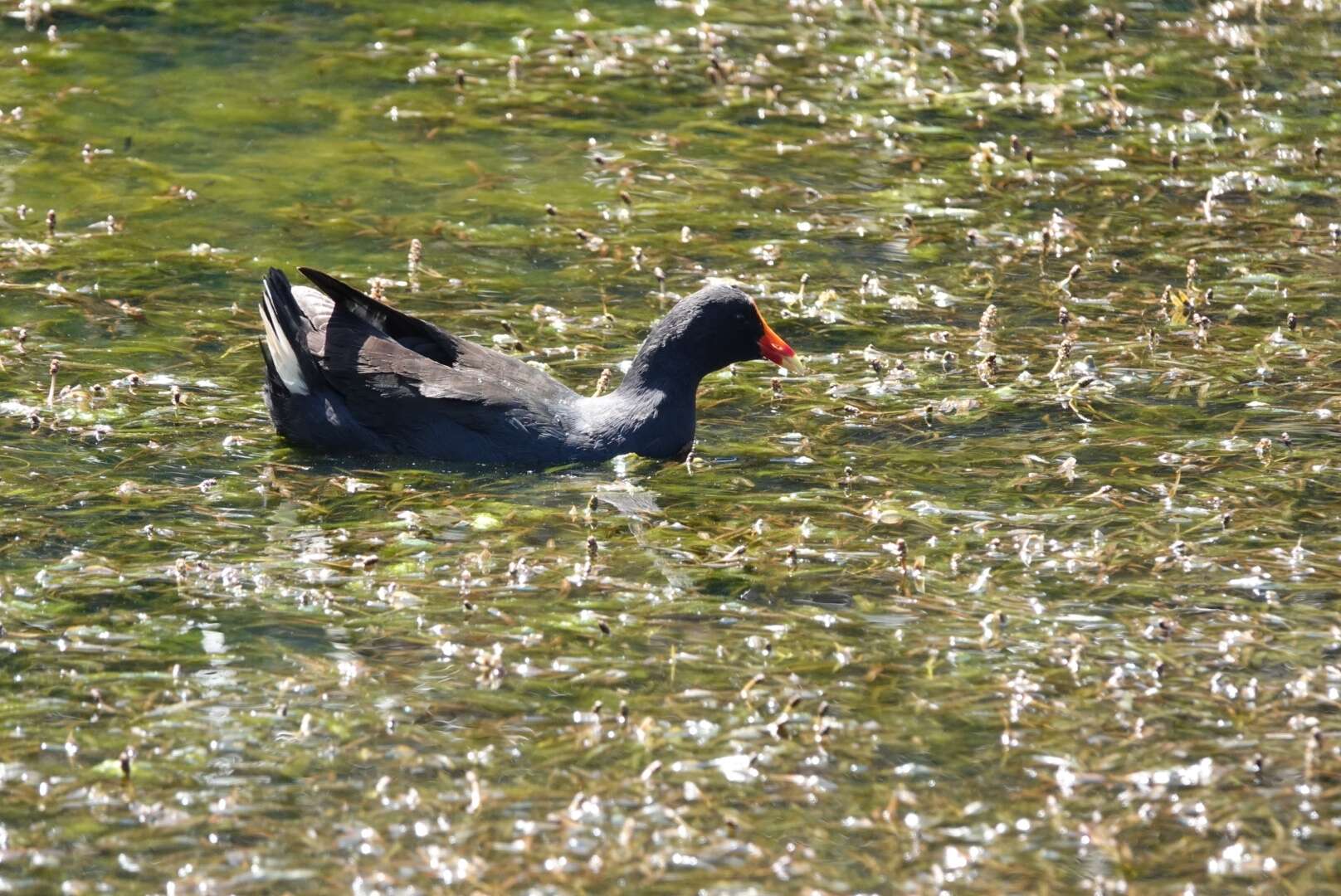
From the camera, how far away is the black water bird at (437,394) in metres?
7.25

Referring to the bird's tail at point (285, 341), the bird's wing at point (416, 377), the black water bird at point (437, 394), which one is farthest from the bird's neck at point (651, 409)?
the bird's tail at point (285, 341)

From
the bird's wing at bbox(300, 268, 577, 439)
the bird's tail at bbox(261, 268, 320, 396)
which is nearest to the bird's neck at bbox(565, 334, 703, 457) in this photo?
the bird's wing at bbox(300, 268, 577, 439)

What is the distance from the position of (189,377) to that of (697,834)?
3933mm

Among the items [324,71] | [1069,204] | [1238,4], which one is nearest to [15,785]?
[1069,204]

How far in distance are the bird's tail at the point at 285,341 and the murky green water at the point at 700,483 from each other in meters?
0.29

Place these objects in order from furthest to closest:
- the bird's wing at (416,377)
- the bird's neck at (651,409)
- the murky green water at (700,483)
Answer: the bird's neck at (651,409), the bird's wing at (416,377), the murky green water at (700,483)

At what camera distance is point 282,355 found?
24.0 feet

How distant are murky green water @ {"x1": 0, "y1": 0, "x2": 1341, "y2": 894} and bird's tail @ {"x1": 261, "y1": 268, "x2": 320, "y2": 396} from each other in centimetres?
29

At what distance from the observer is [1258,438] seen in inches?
291

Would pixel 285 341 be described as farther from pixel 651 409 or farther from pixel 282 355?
pixel 651 409

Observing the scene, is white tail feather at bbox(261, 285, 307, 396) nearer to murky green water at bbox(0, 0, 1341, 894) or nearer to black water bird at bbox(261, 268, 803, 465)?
black water bird at bbox(261, 268, 803, 465)

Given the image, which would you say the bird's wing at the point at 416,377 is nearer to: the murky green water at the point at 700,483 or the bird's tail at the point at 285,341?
the bird's tail at the point at 285,341

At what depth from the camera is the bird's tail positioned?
7.27 meters

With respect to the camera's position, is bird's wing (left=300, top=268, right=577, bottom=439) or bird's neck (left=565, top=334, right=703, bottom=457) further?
bird's neck (left=565, top=334, right=703, bottom=457)
